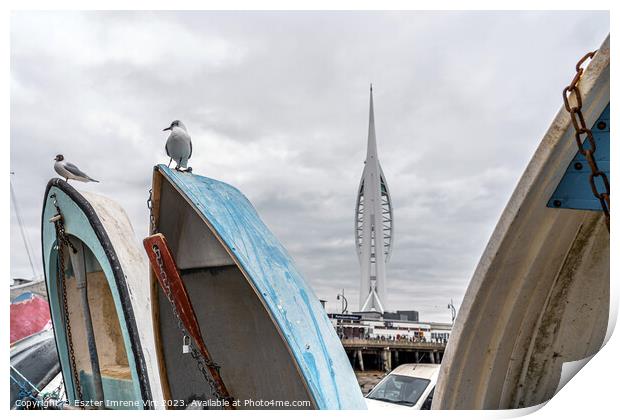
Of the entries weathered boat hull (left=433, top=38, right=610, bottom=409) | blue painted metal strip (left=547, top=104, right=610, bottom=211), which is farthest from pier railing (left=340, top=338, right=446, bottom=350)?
blue painted metal strip (left=547, top=104, right=610, bottom=211)

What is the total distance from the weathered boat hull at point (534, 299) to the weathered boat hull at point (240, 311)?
2.33ft

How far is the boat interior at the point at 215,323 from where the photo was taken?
3439mm

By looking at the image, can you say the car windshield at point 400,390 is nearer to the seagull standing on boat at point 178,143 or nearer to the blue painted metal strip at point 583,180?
the seagull standing on boat at point 178,143

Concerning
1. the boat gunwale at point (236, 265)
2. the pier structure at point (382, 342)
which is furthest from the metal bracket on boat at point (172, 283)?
the pier structure at point (382, 342)

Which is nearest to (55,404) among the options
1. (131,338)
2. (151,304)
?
(131,338)

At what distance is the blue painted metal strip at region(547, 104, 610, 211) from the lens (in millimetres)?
1691

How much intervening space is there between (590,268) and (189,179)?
2.13 metres

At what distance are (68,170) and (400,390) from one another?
265 cm

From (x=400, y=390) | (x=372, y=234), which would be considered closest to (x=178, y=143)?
(x=400, y=390)

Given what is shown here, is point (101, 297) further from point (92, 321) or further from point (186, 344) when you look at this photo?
point (186, 344)

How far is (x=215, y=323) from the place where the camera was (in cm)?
373

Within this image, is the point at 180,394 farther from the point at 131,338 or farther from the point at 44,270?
the point at 44,270

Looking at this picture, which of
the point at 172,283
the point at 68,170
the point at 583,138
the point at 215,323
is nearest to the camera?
the point at 583,138

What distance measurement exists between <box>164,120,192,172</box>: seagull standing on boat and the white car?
6.50 ft
